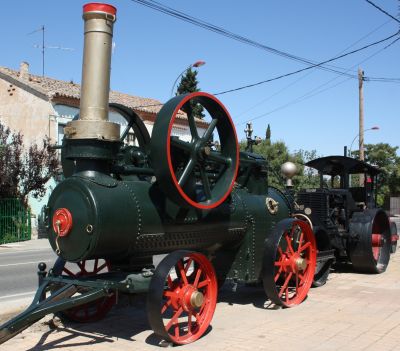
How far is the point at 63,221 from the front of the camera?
205 inches

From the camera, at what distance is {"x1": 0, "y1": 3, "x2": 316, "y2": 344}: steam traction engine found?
5078mm

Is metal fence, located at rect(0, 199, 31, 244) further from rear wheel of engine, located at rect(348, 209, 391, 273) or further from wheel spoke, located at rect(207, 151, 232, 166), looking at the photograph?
wheel spoke, located at rect(207, 151, 232, 166)

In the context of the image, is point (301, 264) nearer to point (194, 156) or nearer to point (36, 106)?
point (194, 156)

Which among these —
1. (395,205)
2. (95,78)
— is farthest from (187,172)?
(395,205)

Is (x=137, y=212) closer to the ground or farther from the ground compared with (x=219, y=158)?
closer to the ground

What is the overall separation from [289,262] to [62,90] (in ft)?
69.7

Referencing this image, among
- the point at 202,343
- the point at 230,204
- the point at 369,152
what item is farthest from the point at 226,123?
the point at 369,152

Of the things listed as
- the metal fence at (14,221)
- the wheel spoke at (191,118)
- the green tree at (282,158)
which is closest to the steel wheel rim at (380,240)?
the wheel spoke at (191,118)

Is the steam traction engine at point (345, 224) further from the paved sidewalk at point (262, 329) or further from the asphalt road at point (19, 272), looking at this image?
the asphalt road at point (19, 272)

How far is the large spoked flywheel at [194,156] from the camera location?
5207 mm

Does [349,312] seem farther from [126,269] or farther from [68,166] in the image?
[68,166]

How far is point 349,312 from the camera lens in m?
6.89

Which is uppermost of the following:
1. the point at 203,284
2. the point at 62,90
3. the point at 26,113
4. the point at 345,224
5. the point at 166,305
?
the point at 62,90

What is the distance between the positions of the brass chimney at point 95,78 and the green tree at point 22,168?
15632 millimetres
